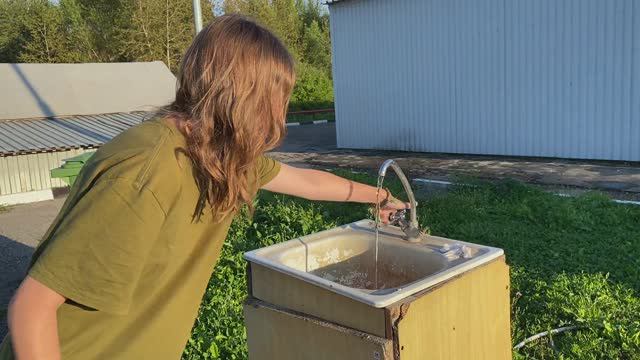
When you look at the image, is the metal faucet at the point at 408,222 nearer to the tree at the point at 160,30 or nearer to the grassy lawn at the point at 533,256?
the grassy lawn at the point at 533,256

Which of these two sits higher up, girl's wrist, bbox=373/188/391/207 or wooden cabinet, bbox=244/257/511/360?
girl's wrist, bbox=373/188/391/207

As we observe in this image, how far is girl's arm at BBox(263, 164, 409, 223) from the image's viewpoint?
6.54 feet

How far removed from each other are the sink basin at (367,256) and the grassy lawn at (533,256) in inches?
39.7

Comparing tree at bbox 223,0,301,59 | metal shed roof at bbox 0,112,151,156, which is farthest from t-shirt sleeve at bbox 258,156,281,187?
tree at bbox 223,0,301,59

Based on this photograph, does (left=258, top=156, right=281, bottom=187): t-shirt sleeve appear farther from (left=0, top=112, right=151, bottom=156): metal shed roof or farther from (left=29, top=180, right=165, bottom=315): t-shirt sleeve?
(left=0, top=112, right=151, bottom=156): metal shed roof

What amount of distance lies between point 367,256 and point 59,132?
39.7ft

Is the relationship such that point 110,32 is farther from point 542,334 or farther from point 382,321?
point 382,321

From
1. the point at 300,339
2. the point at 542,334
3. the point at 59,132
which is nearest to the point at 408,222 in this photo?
the point at 300,339

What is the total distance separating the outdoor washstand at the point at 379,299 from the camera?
183 centimetres

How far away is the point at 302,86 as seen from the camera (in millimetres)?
30938

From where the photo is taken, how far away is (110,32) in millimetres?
32906

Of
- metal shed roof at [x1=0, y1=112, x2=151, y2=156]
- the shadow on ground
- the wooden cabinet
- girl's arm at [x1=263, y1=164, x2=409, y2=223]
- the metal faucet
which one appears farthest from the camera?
metal shed roof at [x1=0, y1=112, x2=151, y2=156]

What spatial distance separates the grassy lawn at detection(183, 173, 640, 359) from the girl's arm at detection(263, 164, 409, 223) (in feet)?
4.84

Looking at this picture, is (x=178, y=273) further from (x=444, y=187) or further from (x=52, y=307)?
(x=444, y=187)
